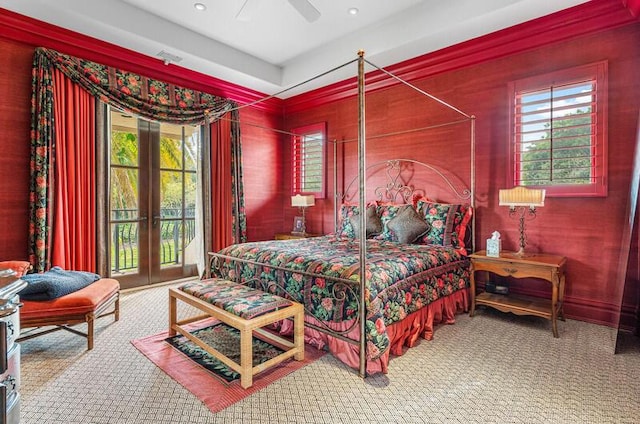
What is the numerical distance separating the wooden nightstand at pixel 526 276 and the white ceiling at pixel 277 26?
233 cm

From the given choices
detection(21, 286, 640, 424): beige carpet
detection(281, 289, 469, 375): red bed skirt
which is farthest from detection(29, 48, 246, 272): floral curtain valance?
detection(281, 289, 469, 375): red bed skirt

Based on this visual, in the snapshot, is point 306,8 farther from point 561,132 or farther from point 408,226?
point 561,132

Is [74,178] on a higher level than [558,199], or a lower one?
higher

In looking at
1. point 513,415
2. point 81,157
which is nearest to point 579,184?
point 513,415

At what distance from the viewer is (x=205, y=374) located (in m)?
2.27

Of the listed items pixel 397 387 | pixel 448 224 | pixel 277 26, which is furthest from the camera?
pixel 277 26

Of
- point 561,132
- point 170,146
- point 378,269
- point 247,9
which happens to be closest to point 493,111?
point 561,132

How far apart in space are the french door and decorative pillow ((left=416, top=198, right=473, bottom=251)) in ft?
10.3

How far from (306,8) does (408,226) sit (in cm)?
236

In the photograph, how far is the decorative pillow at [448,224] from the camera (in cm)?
362

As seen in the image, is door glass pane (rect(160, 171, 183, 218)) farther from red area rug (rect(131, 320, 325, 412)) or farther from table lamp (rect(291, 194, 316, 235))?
red area rug (rect(131, 320, 325, 412))

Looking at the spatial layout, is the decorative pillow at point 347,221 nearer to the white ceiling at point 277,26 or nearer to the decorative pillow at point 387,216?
the decorative pillow at point 387,216

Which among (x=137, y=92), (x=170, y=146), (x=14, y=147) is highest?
(x=137, y=92)

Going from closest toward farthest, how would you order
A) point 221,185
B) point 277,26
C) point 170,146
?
point 277,26 < point 170,146 < point 221,185
